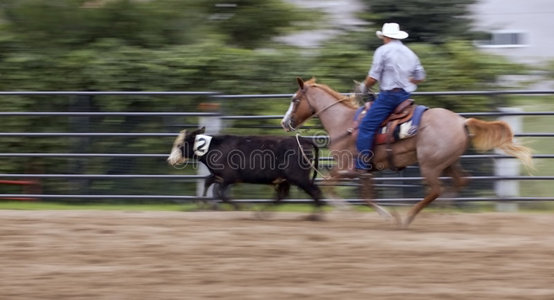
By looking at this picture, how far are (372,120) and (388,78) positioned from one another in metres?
0.50

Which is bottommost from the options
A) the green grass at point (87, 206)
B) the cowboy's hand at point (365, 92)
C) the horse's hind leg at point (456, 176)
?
the green grass at point (87, 206)

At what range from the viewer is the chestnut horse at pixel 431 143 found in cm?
894

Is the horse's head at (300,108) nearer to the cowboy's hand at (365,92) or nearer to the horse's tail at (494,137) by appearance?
the cowboy's hand at (365,92)

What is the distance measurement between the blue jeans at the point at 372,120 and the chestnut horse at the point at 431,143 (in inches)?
4.3

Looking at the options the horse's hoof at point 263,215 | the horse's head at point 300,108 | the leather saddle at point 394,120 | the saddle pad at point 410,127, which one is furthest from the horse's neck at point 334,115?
the horse's hoof at point 263,215

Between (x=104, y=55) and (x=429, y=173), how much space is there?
520cm

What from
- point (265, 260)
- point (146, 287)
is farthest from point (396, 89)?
point (146, 287)

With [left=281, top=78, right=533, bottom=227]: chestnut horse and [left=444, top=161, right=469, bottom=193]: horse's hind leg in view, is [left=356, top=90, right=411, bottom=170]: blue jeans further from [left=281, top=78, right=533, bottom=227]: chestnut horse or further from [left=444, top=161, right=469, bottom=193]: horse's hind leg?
[left=444, top=161, right=469, bottom=193]: horse's hind leg

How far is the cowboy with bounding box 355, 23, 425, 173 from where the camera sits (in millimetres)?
8812

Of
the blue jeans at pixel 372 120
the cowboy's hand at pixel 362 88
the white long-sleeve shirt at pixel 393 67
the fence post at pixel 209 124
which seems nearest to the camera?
the white long-sleeve shirt at pixel 393 67

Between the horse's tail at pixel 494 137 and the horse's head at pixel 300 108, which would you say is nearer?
the horse's tail at pixel 494 137

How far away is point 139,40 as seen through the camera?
1233 centimetres

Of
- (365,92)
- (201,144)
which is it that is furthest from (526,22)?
(201,144)

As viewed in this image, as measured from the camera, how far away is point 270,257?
24.5 feet
